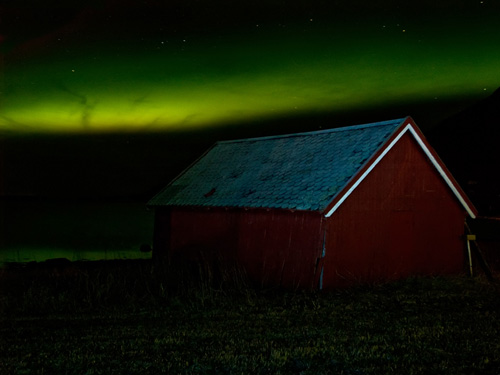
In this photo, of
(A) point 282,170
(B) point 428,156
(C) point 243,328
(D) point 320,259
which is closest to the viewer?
(C) point 243,328

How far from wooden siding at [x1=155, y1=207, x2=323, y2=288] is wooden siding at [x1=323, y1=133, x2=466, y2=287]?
66cm

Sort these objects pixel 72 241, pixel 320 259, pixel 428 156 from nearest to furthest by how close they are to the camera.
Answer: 1. pixel 320 259
2. pixel 428 156
3. pixel 72 241

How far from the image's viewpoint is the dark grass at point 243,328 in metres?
10.1

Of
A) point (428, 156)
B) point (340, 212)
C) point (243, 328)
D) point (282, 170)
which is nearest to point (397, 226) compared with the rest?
point (340, 212)

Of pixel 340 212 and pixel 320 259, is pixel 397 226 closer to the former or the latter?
pixel 340 212

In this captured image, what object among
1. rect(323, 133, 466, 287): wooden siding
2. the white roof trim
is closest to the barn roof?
the white roof trim

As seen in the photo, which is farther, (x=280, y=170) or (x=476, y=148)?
(x=476, y=148)

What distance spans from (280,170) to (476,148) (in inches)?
4353

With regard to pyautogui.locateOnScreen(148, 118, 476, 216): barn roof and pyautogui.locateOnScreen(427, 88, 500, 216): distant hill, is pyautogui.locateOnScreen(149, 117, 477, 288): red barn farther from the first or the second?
pyautogui.locateOnScreen(427, 88, 500, 216): distant hill

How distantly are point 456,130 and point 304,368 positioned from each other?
15073 centimetres

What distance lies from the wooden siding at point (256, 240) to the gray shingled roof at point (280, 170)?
1.55ft

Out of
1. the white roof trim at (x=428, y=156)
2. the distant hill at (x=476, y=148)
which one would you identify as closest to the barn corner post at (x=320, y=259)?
the white roof trim at (x=428, y=156)

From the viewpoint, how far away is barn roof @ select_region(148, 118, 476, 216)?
20.1 m

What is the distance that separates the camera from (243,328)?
13141 millimetres
